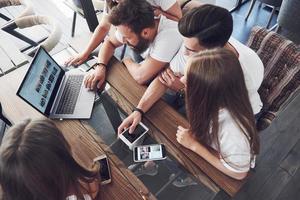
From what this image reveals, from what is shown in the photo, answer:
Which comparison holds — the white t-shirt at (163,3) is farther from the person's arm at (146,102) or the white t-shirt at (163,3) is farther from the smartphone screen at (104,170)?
the smartphone screen at (104,170)

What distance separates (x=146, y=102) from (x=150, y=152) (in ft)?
0.88

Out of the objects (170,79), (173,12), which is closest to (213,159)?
(170,79)

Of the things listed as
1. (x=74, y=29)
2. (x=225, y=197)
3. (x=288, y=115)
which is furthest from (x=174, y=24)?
(x=74, y=29)

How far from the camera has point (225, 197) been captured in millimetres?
1144

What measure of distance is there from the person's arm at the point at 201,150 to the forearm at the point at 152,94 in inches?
8.3

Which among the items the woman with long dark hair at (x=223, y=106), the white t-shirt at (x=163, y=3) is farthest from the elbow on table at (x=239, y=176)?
the white t-shirt at (x=163, y=3)

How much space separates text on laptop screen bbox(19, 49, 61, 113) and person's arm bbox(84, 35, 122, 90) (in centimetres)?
20

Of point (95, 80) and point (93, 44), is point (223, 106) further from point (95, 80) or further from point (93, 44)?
point (93, 44)

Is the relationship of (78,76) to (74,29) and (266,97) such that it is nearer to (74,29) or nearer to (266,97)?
(266,97)

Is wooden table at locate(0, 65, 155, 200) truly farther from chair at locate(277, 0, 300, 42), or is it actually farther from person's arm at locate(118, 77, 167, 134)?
chair at locate(277, 0, 300, 42)

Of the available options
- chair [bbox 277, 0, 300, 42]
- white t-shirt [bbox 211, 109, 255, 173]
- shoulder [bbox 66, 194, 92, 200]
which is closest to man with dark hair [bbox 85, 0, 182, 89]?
white t-shirt [bbox 211, 109, 255, 173]

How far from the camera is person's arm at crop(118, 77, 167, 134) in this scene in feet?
4.42

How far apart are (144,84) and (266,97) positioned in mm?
700

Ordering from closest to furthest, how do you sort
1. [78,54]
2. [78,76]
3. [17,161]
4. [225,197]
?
[17,161] → [225,197] → [78,76] → [78,54]
